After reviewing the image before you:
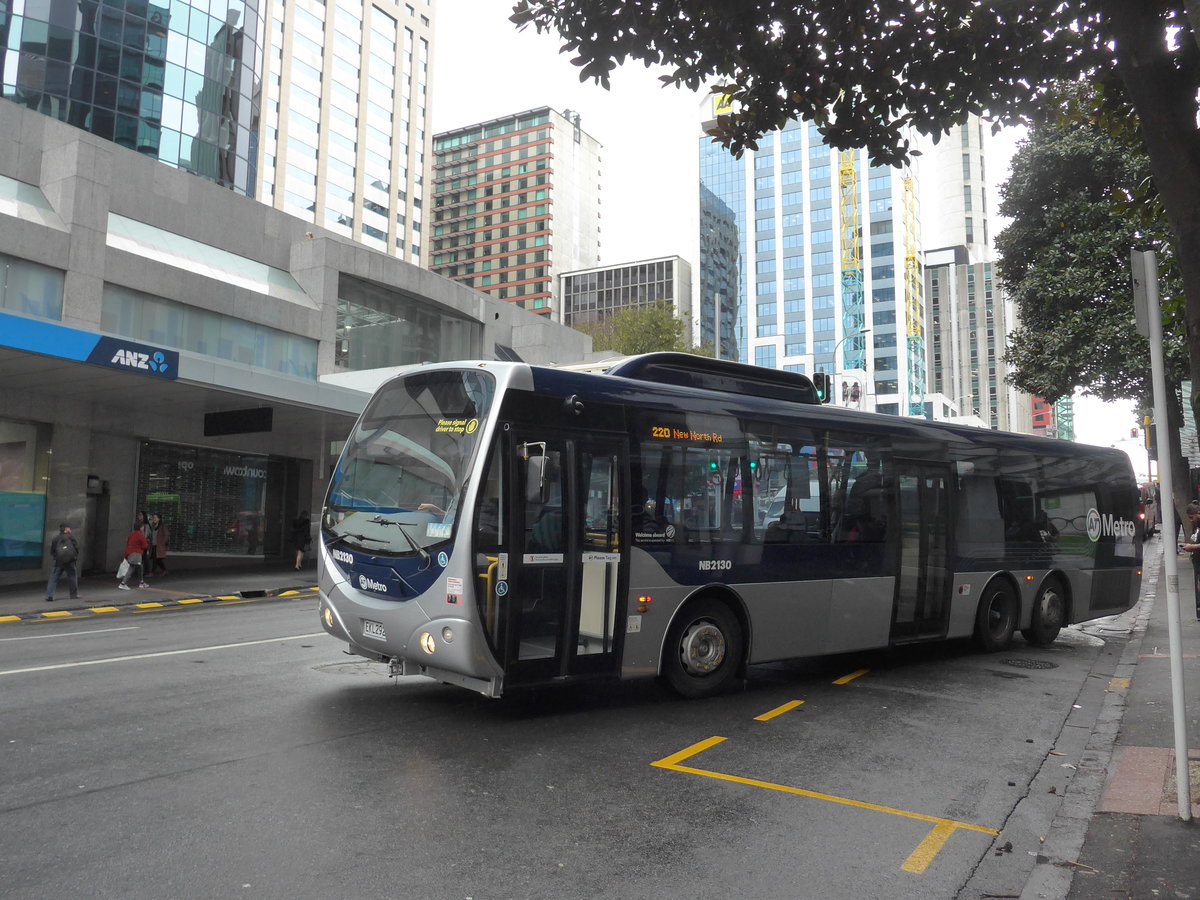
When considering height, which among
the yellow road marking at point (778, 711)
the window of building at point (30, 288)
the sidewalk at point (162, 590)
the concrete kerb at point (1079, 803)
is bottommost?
the concrete kerb at point (1079, 803)

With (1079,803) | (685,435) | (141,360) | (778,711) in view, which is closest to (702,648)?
(778,711)

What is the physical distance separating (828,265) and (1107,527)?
4751 inches

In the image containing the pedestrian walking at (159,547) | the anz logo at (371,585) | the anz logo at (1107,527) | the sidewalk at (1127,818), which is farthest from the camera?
the pedestrian walking at (159,547)

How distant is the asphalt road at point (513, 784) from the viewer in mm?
4199

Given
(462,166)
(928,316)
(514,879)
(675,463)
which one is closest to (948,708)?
(675,463)

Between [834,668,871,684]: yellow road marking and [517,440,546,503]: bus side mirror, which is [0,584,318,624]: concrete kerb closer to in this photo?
[517,440,546,503]: bus side mirror

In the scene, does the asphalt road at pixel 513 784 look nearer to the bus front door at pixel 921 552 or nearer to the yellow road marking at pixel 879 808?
the yellow road marking at pixel 879 808

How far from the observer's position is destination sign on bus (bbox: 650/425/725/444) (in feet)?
26.3

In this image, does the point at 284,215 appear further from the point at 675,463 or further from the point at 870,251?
the point at 870,251

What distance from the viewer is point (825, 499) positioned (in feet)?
30.5

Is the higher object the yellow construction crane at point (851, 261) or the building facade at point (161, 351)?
the yellow construction crane at point (851, 261)

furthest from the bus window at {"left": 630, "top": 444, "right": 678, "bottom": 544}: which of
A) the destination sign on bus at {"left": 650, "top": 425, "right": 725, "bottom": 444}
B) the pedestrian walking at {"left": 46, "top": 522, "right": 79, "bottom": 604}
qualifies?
the pedestrian walking at {"left": 46, "top": 522, "right": 79, "bottom": 604}

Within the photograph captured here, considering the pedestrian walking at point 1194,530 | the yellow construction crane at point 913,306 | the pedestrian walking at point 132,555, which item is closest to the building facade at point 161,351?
the pedestrian walking at point 132,555

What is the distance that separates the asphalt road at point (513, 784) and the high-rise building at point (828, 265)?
119649 mm
